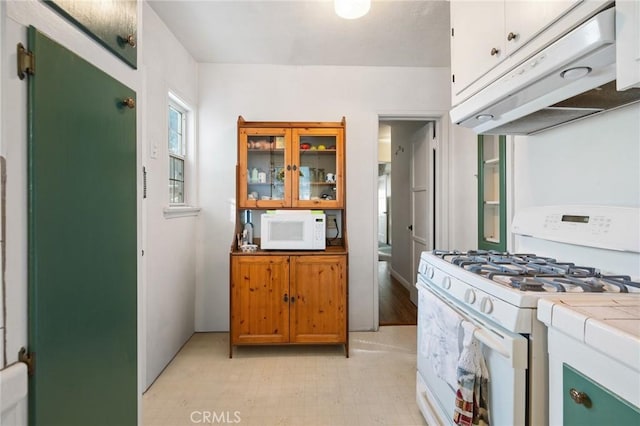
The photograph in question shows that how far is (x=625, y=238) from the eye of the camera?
1.16m

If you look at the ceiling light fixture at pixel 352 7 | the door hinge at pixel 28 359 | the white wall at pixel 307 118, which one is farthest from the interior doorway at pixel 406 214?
the door hinge at pixel 28 359

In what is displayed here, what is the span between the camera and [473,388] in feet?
3.58

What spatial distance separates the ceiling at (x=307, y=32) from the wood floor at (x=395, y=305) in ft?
8.31

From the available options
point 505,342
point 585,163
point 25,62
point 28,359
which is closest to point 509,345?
point 505,342

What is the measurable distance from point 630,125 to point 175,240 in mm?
2721

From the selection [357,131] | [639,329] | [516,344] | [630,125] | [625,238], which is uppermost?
[357,131]

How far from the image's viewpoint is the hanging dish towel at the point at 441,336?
1240mm

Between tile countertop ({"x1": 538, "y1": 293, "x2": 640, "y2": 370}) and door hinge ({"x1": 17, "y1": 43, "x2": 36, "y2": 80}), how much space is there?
1.42m

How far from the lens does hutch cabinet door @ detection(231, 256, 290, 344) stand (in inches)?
97.4

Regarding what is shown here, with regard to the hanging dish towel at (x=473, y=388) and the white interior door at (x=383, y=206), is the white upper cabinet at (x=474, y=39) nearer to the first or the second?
the hanging dish towel at (x=473, y=388)

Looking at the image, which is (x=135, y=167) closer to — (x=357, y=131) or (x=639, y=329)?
(x=639, y=329)

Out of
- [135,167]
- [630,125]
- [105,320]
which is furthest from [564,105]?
[105,320]

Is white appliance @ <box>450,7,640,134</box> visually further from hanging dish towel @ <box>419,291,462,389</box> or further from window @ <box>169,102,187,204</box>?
window @ <box>169,102,187,204</box>

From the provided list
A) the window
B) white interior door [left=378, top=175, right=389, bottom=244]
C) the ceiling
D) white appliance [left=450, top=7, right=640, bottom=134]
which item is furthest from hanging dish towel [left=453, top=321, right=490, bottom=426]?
white interior door [left=378, top=175, right=389, bottom=244]
